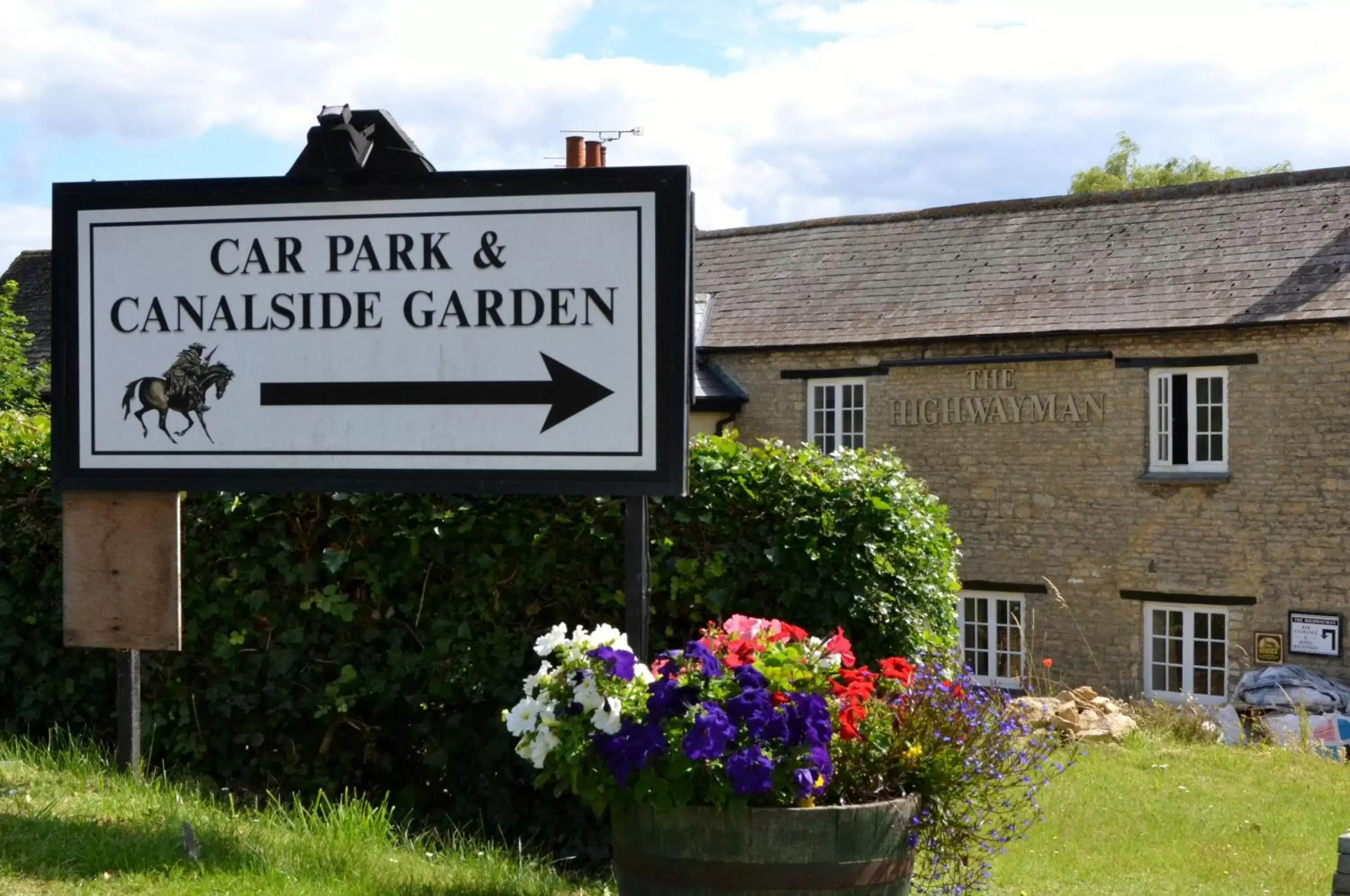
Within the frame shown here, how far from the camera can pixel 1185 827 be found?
903 centimetres

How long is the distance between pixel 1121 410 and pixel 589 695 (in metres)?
17.9

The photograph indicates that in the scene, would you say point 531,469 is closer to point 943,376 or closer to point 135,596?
point 135,596

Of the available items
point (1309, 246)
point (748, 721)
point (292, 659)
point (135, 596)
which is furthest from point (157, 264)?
point (1309, 246)

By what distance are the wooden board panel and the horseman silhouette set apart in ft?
1.15

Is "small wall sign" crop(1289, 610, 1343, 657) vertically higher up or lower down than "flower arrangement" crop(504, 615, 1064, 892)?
lower down

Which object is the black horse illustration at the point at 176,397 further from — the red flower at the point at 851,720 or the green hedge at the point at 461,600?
the red flower at the point at 851,720

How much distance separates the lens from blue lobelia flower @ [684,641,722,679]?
451 cm

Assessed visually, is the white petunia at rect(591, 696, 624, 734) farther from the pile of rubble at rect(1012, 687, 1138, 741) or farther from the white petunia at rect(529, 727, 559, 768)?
the pile of rubble at rect(1012, 687, 1138, 741)

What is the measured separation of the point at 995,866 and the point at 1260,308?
47.7 ft

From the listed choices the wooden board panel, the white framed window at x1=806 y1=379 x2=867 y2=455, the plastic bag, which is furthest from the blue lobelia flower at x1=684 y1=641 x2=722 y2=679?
the white framed window at x1=806 y1=379 x2=867 y2=455

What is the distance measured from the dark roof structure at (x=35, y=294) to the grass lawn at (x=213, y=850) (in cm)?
3026

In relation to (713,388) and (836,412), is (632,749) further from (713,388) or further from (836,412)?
(713,388)

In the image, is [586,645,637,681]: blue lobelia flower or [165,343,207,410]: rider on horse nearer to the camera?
[586,645,637,681]: blue lobelia flower

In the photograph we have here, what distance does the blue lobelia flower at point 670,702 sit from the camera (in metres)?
4.44
